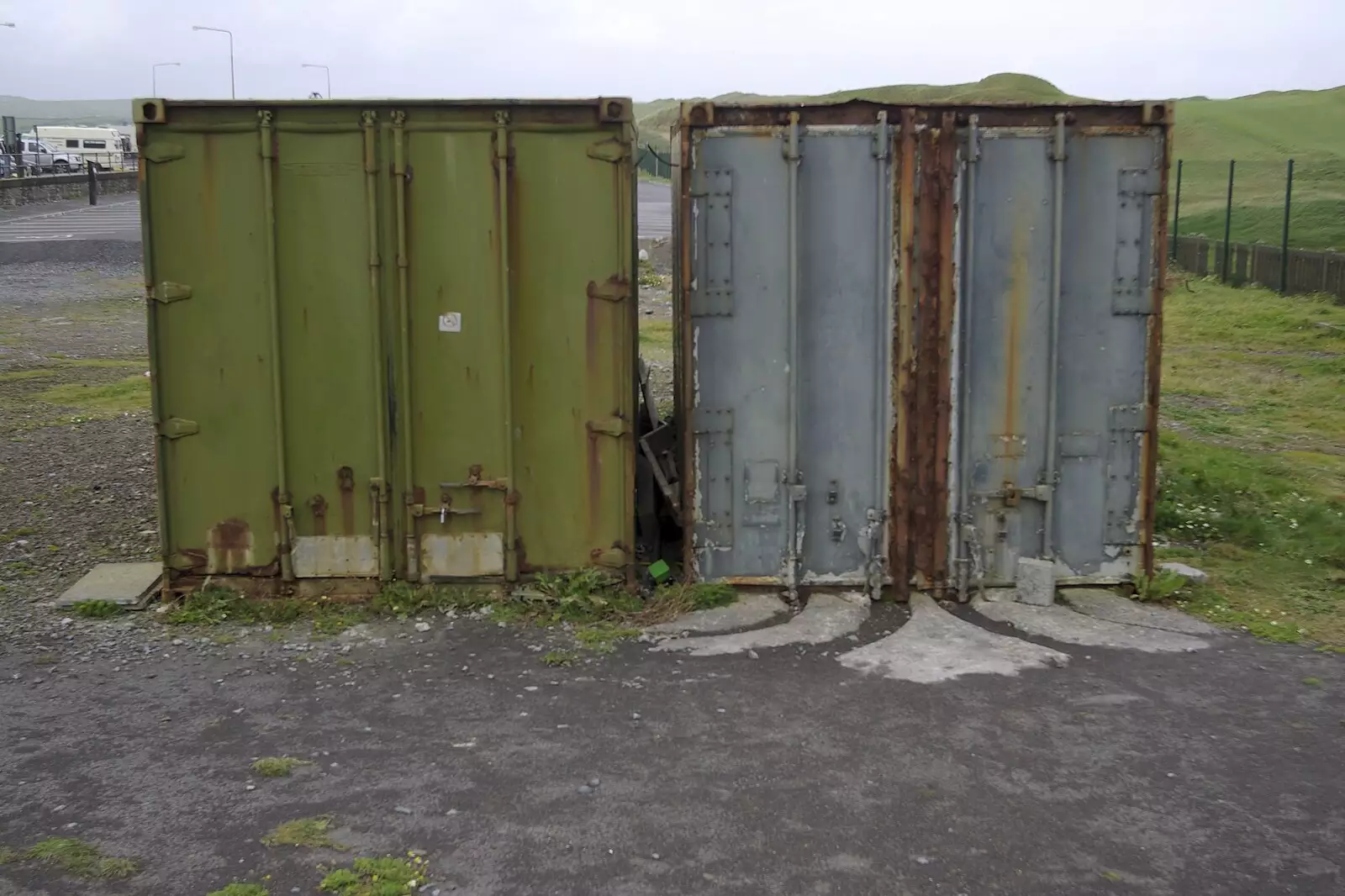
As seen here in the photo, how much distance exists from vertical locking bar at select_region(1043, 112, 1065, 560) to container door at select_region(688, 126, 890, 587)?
3.12 ft

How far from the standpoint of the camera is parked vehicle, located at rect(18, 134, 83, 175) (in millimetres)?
45438

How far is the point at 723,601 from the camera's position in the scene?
23.3 ft

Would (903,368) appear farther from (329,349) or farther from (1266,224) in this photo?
(1266,224)

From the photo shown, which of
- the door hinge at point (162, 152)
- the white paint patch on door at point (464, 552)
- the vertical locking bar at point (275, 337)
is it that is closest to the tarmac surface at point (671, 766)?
the white paint patch on door at point (464, 552)

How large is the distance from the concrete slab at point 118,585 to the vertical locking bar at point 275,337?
85cm

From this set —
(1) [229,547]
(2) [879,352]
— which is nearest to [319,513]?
A: (1) [229,547]

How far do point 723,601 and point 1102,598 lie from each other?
225cm

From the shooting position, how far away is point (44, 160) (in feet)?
166

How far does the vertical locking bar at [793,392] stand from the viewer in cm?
690

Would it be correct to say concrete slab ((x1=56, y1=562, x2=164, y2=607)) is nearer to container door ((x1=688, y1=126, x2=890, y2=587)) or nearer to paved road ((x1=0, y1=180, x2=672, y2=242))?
container door ((x1=688, y1=126, x2=890, y2=587))

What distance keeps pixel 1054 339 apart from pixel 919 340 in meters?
0.78

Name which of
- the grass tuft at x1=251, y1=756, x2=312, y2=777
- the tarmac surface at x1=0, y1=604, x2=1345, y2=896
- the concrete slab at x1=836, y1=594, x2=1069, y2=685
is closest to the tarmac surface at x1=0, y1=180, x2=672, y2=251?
the tarmac surface at x1=0, y1=604, x2=1345, y2=896

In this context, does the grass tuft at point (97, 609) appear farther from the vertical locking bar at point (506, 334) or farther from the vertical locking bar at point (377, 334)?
the vertical locking bar at point (506, 334)

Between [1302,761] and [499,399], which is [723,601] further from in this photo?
[1302,761]
